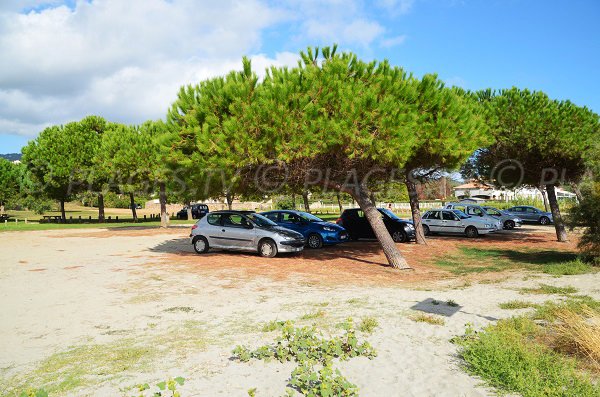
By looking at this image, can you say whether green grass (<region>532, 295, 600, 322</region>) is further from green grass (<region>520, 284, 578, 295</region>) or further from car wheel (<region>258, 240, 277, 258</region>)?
car wheel (<region>258, 240, 277, 258</region>)

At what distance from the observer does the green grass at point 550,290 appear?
8.79 metres

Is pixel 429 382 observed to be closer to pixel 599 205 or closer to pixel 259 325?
pixel 259 325

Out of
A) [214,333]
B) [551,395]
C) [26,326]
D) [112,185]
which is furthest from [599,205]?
[112,185]

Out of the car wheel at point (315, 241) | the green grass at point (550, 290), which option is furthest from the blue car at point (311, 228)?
the green grass at point (550, 290)

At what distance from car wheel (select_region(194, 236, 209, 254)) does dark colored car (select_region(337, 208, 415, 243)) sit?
816 centimetres

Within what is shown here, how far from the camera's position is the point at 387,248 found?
13719mm

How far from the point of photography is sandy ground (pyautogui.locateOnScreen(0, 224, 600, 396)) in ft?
15.6

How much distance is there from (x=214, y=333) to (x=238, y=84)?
290 inches

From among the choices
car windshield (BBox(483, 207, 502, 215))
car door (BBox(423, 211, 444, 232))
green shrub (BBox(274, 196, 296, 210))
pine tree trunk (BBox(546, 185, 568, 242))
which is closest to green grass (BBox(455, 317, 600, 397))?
pine tree trunk (BBox(546, 185, 568, 242))

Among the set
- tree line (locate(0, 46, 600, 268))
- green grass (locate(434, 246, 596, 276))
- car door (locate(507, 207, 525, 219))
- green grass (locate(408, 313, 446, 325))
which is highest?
tree line (locate(0, 46, 600, 268))

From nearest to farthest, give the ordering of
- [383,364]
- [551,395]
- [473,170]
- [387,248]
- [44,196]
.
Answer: [551,395]
[383,364]
[387,248]
[473,170]
[44,196]

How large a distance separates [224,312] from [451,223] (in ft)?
62.2

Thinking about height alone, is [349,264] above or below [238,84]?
below

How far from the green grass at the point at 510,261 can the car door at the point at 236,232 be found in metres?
6.51
